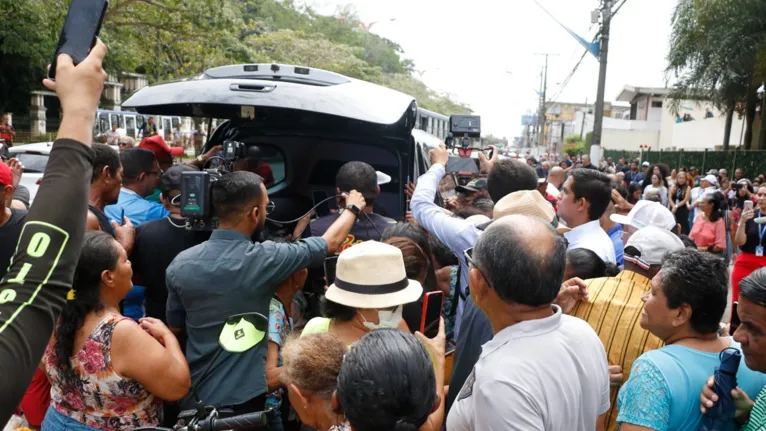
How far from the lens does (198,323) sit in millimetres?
2801

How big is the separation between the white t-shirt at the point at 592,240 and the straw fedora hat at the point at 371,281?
1.54m

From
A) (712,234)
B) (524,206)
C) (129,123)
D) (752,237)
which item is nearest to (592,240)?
(524,206)

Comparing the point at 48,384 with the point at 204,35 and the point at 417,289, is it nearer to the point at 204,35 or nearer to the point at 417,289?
the point at 417,289

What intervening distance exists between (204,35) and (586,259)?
12.1 metres

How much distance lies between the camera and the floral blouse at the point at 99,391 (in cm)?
233

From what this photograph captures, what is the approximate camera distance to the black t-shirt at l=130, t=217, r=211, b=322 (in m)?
3.43

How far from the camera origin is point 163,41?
46.2 ft

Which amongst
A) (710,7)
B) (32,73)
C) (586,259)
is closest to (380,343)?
(586,259)

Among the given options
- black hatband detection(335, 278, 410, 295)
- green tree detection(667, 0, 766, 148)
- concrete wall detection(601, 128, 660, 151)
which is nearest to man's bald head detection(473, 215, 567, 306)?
black hatband detection(335, 278, 410, 295)

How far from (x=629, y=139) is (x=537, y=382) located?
53943 millimetres

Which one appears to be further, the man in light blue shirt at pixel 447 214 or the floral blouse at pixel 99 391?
the man in light blue shirt at pixel 447 214

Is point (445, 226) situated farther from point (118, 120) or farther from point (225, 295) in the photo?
point (118, 120)

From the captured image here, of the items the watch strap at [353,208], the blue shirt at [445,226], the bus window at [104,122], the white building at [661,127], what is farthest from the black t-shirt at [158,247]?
the white building at [661,127]

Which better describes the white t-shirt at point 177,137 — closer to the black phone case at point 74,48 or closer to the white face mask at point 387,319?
the white face mask at point 387,319
